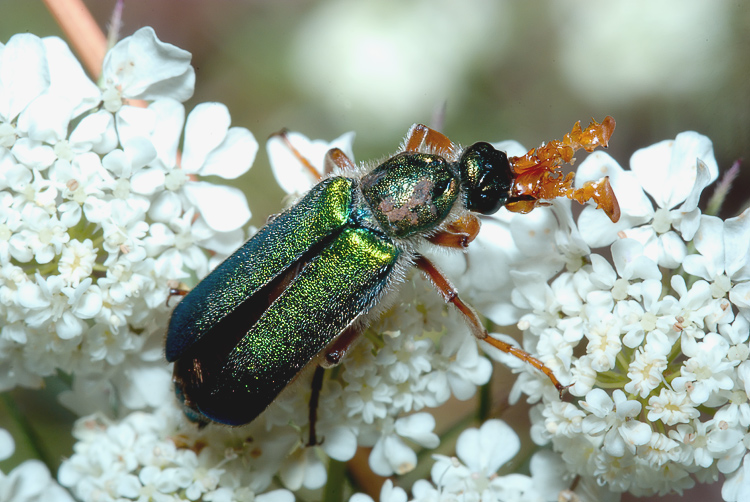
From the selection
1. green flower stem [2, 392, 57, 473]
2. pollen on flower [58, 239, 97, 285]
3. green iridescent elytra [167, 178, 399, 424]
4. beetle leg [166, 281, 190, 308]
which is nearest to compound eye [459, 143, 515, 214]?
green iridescent elytra [167, 178, 399, 424]

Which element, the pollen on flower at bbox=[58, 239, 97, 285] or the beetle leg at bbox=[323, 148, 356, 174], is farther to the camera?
the beetle leg at bbox=[323, 148, 356, 174]

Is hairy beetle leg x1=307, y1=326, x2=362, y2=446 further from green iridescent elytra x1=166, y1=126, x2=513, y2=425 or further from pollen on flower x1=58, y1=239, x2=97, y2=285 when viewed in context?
pollen on flower x1=58, y1=239, x2=97, y2=285

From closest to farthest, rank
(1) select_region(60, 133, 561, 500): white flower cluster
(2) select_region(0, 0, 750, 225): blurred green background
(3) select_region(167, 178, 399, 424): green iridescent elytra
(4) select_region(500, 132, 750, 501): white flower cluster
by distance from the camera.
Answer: (4) select_region(500, 132, 750, 501): white flower cluster
(3) select_region(167, 178, 399, 424): green iridescent elytra
(1) select_region(60, 133, 561, 500): white flower cluster
(2) select_region(0, 0, 750, 225): blurred green background

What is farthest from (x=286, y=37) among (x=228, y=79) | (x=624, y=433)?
(x=624, y=433)

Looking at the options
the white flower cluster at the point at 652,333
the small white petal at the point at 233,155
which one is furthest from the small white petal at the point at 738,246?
the small white petal at the point at 233,155

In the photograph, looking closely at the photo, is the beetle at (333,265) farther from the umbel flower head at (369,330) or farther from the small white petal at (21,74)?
the small white petal at (21,74)

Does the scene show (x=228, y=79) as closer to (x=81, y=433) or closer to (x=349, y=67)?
(x=349, y=67)
